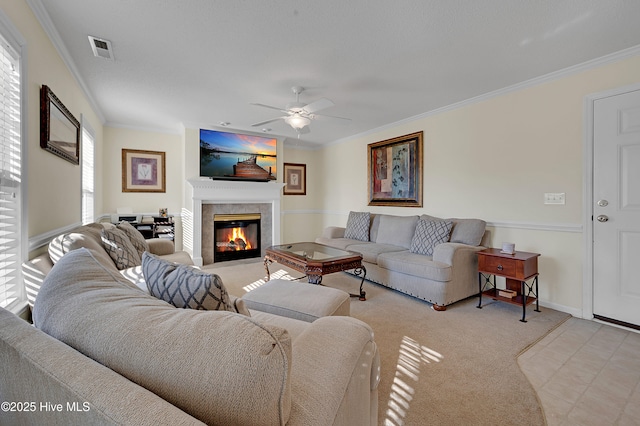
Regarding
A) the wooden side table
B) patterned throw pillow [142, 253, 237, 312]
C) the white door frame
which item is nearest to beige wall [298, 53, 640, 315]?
the white door frame

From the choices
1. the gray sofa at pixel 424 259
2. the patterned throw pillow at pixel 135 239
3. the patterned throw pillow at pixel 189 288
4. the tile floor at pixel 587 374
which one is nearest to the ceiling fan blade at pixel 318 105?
the gray sofa at pixel 424 259

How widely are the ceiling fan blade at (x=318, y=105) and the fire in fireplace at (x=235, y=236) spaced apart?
302cm

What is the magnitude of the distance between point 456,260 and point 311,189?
4.16 m

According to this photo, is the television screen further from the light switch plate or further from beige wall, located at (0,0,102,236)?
the light switch plate

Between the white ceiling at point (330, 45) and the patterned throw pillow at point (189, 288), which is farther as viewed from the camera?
the white ceiling at point (330, 45)

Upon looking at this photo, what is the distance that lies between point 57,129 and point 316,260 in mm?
2463

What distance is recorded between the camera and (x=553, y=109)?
9.86 ft

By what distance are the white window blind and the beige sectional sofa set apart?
1.20m

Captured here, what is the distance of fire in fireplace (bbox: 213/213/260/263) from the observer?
17.5 feet

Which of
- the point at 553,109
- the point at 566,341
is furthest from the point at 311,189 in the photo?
the point at 566,341

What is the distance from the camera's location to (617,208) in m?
2.62

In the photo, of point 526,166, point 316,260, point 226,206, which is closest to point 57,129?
point 316,260

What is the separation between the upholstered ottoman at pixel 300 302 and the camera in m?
1.84

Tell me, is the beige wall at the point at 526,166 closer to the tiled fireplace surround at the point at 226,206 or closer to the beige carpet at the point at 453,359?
the beige carpet at the point at 453,359
